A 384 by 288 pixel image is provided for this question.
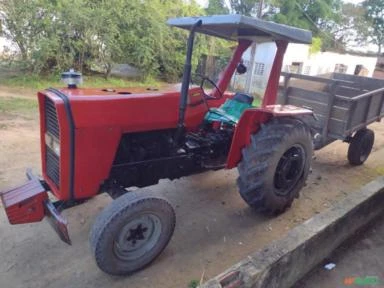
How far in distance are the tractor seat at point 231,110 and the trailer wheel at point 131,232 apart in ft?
3.96

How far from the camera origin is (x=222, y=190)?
175 inches

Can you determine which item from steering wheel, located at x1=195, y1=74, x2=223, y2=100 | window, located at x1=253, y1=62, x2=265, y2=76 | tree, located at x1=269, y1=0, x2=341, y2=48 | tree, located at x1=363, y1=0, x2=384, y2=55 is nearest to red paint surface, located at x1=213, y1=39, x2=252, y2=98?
steering wheel, located at x1=195, y1=74, x2=223, y2=100

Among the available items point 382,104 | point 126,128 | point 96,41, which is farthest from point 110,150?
point 96,41

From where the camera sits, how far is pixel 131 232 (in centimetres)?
275

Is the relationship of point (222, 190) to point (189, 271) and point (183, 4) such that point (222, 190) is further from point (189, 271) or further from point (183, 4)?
point (183, 4)

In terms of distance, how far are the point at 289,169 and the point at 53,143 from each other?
2.36 m

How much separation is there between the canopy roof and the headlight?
159 cm

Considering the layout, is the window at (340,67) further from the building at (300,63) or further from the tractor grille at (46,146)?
the tractor grille at (46,146)

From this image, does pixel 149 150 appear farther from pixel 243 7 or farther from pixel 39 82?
pixel 243 7

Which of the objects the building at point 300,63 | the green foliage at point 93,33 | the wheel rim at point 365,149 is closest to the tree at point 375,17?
the building at point 300,63

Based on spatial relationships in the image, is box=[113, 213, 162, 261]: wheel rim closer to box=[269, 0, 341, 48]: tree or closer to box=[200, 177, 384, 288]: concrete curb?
box=[200, 177, 384, 288]: concrete curb

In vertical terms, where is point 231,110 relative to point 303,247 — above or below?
above

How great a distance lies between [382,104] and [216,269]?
431 cm

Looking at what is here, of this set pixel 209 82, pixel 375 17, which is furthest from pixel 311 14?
pixel 209 82
